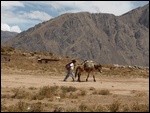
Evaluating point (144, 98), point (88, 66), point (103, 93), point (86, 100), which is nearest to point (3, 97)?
point (86, 100)

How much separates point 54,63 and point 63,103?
144ft

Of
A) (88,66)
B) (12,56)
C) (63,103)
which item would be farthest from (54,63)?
(63,103)

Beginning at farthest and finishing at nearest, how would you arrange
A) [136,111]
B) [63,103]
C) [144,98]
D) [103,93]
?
[103,93], [144,98], [63,103], [136,111]

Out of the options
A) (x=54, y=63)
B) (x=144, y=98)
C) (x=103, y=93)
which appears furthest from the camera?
(x=54, y=63)

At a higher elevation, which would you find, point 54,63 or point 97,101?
point 54,63

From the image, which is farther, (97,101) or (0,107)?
(97,101)

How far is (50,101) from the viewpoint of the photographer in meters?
17.2

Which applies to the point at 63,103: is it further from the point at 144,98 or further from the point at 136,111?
the point at 144,98

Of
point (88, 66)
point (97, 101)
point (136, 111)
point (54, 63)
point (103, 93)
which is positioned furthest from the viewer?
point (54, 63)

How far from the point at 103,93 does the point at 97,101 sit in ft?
9.11

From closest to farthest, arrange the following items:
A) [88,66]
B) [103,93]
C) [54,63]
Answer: [103,93] → [88,66] → [54,63]

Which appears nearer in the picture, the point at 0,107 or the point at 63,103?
the point at 0,107

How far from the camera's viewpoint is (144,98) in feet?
62.5

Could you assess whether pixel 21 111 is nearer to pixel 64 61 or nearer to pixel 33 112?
pixel 33 112
